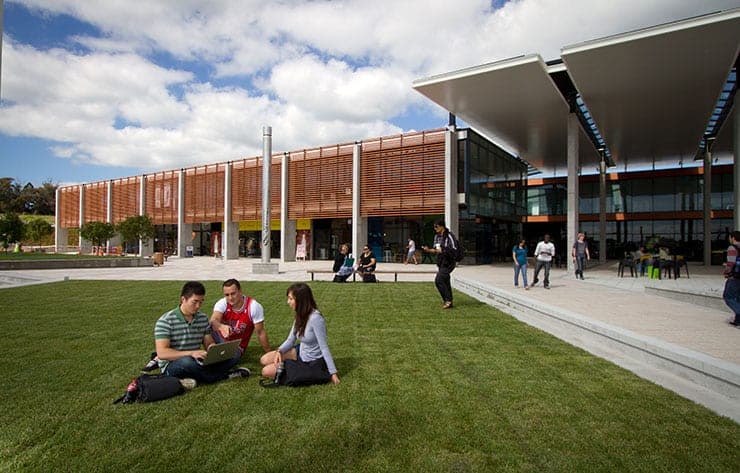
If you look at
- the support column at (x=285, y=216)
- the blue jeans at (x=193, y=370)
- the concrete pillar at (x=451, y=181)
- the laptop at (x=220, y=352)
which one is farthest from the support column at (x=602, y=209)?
the blue jeans at (x=193, y=370)

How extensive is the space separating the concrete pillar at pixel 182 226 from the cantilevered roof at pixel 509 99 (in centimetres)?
2780

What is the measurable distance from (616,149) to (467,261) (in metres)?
13.2

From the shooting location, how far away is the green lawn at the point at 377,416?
3176 millimetres

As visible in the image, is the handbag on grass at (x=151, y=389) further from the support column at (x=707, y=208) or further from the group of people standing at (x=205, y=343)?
the support column at (x=707, y=208)

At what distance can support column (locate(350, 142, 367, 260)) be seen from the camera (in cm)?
3034

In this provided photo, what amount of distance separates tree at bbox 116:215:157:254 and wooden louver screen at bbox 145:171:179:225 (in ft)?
12.6

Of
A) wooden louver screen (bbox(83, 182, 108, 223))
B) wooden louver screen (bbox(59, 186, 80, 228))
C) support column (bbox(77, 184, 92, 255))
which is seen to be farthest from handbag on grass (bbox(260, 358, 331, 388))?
wooden louver screen (bbox(59, 186, 80, 228))

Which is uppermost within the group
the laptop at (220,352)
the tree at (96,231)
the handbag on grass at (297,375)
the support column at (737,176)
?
the support column at (737,176)

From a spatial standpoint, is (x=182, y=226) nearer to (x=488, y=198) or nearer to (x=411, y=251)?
(x=411, y=251)

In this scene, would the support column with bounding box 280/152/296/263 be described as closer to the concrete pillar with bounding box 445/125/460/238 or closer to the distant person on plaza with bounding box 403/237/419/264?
the distant person on plaza with bounding box 403/237/419/264

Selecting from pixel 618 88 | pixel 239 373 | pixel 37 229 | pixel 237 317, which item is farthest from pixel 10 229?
pixel 618 88

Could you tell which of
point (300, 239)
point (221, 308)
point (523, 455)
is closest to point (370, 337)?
point (221, 308)

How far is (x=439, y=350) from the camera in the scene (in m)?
6.30

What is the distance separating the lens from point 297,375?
4.67 metres
